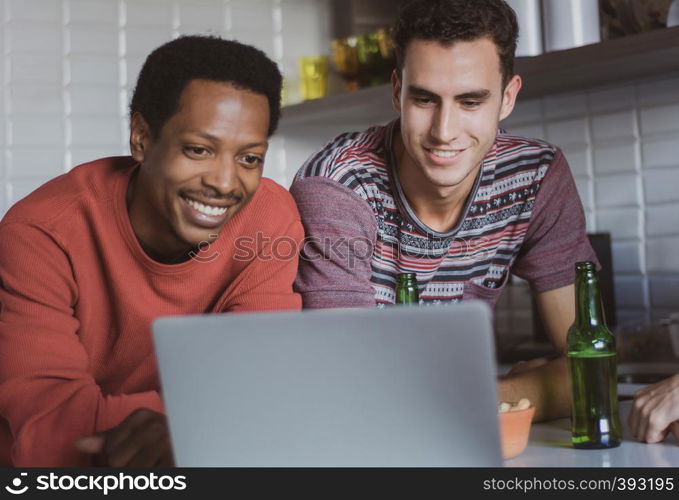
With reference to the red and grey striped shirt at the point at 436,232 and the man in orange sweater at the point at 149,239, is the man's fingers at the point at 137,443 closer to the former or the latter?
the man in orange sweater at the point at 149,239

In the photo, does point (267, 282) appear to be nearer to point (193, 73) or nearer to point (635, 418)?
point (193, 73)

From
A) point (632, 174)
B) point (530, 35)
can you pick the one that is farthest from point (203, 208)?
point (632, 174)

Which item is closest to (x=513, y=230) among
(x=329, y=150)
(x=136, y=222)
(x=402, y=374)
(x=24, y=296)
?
(x=329, y=150)

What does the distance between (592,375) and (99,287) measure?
704mm

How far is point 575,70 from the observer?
1.92 meters

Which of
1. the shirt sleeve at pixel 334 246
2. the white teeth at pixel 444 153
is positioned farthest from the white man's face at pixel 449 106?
the shirt sleeve at pixel 334 246

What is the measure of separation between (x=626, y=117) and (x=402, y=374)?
173cm

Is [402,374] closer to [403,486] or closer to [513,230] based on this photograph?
[403,486]

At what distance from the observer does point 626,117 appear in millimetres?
2227

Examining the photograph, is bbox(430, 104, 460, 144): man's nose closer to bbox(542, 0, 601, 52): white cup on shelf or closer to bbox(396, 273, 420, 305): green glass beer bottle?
bbox(396, 273, 420, 305): green glass beer bottle

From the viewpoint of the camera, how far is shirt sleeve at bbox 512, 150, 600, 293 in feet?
5.27

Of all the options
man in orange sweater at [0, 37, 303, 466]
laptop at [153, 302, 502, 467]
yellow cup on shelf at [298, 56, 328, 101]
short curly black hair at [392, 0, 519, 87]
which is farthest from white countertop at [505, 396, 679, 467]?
yellow cup on shelf at [298, 56, 328, 101]

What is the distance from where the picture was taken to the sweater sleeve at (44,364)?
3.60 ft

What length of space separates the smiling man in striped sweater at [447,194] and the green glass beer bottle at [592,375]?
0.21 meters
